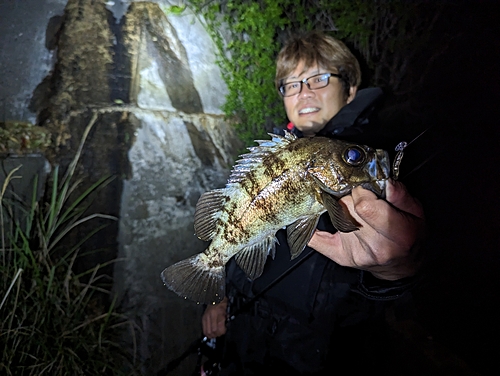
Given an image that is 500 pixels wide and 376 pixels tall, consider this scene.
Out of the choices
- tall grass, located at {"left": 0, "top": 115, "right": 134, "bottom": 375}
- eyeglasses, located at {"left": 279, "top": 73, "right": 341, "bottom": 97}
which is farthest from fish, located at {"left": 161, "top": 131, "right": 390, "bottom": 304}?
tall grass, located at {"left": 0, "top": 115, "right": 134, "bottom": 375}

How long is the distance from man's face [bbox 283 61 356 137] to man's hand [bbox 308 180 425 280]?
1283mm

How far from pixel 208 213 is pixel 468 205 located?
126 centimetres

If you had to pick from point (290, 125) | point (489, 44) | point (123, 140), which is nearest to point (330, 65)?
point (290, 125)

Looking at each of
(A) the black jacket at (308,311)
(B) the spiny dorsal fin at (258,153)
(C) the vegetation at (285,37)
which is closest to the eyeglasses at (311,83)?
(A) the black jacket at (308,311)

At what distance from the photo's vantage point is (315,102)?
255 cm

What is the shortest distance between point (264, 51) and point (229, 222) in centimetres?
278

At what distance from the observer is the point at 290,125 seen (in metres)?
2.90

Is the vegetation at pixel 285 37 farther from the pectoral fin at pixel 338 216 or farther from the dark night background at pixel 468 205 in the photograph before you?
the pectoral fin at pixel 338 216

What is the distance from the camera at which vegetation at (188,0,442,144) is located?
9.12 feet

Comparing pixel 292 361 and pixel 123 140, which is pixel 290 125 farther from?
pixel 292 361

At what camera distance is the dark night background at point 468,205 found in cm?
118

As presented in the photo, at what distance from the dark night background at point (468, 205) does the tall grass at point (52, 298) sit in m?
2.76

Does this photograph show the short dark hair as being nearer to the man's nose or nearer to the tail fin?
the man's nose

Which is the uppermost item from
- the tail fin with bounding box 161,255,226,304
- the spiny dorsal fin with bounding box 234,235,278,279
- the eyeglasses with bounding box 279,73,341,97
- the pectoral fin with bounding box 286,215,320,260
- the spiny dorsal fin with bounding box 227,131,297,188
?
the eyeglasses with bounding box 279,73,341,97
